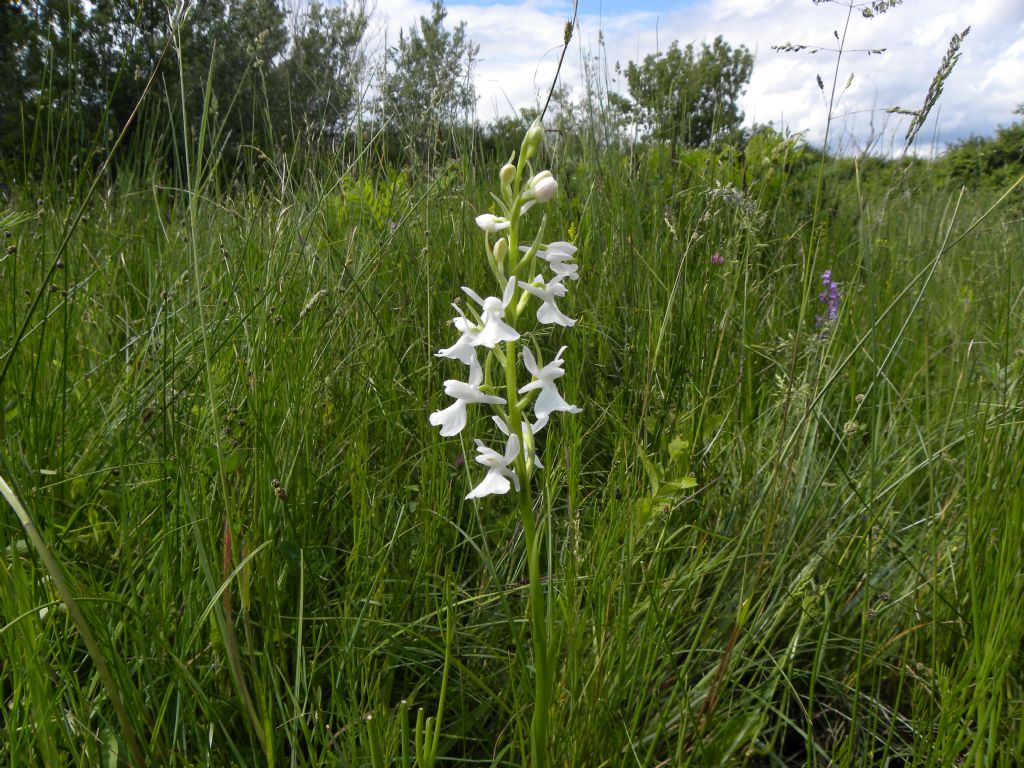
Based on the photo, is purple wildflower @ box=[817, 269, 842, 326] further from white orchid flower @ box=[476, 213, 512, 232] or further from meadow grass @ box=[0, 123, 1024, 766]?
white orchid flower @ box=[476, 213, 512, 232]

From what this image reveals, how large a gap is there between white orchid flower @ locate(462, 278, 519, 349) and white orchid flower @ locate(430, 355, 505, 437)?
0.23 ft

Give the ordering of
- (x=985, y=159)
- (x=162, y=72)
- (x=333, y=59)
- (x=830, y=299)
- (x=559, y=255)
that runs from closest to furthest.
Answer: (x=559, y=255) → (x=162, y=72) → (x=830, y=299) → (x=333, y=59) → (x=985, y=159)

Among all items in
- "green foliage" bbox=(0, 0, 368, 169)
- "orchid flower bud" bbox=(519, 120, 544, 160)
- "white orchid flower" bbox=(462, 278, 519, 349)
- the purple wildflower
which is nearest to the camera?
"white orchid flower" bbox=(462, 278, 519, 349)

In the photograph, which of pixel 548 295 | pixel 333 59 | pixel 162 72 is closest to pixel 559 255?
pixel 548 295

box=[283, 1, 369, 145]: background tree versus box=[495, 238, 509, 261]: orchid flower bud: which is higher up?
box=[283, 1, 369, 145]: background tree

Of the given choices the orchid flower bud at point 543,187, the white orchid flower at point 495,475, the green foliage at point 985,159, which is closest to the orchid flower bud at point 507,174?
the orchid flower bud at point 543,187

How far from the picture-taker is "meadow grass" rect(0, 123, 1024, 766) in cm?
110

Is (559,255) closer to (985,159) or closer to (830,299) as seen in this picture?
(830,299)

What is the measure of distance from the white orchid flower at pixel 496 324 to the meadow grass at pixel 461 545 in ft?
1.32

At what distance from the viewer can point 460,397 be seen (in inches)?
44.9

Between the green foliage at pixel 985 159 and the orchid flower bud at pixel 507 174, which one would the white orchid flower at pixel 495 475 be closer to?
the orchid flower bud at pixel 507 174

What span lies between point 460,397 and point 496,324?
0.52 ft

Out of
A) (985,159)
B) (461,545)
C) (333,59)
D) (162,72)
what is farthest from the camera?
(985,159)

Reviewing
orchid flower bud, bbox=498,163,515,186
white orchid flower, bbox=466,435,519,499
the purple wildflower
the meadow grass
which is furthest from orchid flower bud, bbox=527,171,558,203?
the purple wildflower
